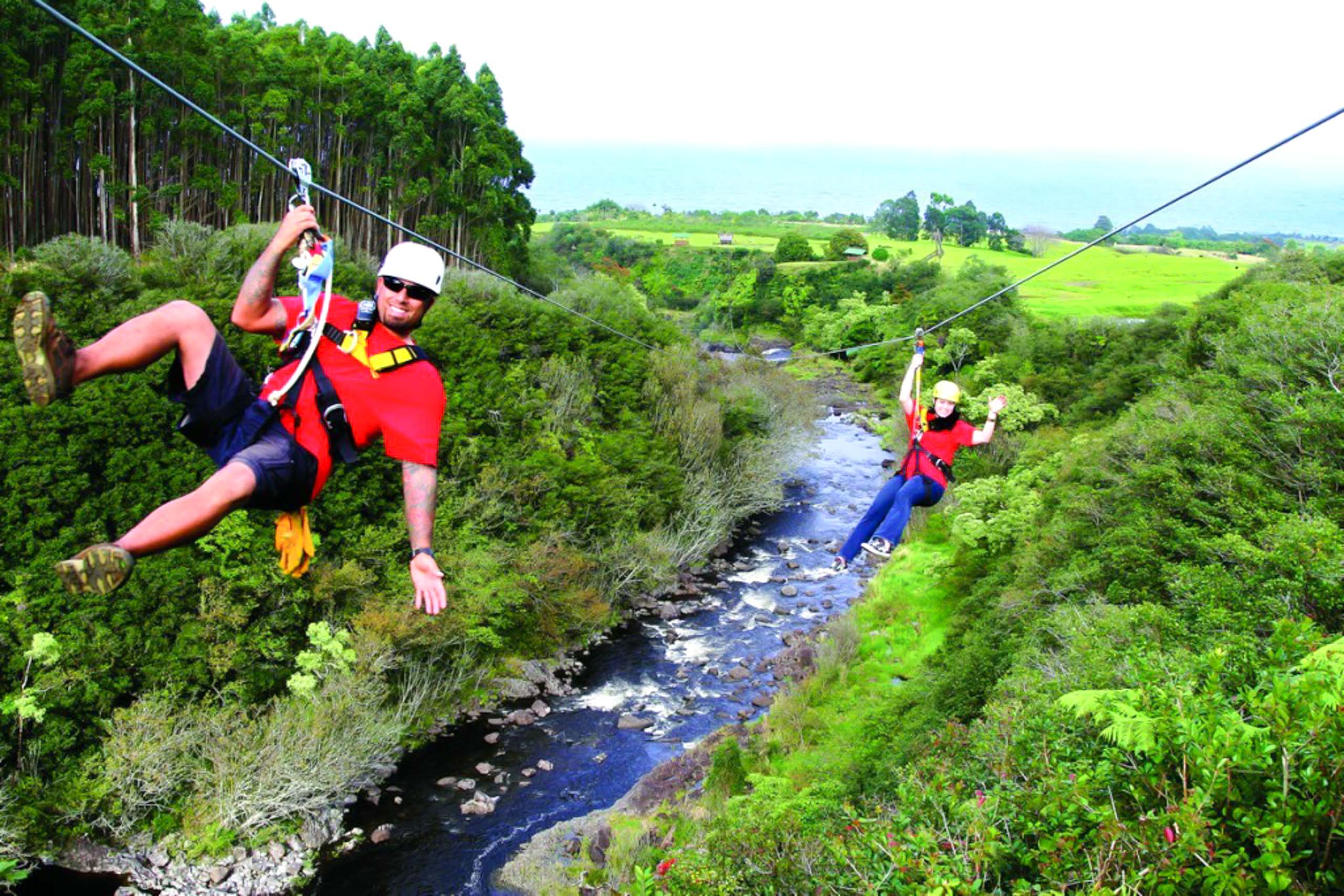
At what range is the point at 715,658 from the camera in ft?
78.5

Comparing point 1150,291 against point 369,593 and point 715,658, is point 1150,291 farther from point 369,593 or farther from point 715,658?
point 369,593

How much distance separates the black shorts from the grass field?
144 ft

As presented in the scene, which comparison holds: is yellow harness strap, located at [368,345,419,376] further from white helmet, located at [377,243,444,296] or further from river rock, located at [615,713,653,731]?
river rock, located at [615,713,653,731]

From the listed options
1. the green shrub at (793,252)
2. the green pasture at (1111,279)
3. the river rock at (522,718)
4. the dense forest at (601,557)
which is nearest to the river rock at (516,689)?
the dense forest at (601,557)

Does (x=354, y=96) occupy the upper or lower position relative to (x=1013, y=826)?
upper

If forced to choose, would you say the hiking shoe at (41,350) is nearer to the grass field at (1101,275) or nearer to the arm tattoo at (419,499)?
the arm tattoo at (419,499)

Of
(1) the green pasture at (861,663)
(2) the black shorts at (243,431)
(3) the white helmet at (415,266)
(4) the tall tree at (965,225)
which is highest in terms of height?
Result: (4) the tall tree at (965,225)

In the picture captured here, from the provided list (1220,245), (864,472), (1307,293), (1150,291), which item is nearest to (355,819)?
(1307,293)

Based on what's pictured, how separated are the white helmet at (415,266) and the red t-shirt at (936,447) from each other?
5.73 m

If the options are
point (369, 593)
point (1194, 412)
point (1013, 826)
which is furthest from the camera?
point (369, 593)

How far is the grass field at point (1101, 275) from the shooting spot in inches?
2028

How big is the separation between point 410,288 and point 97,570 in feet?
5.81

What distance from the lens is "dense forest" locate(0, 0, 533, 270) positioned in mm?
23922

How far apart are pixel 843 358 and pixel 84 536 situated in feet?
161
